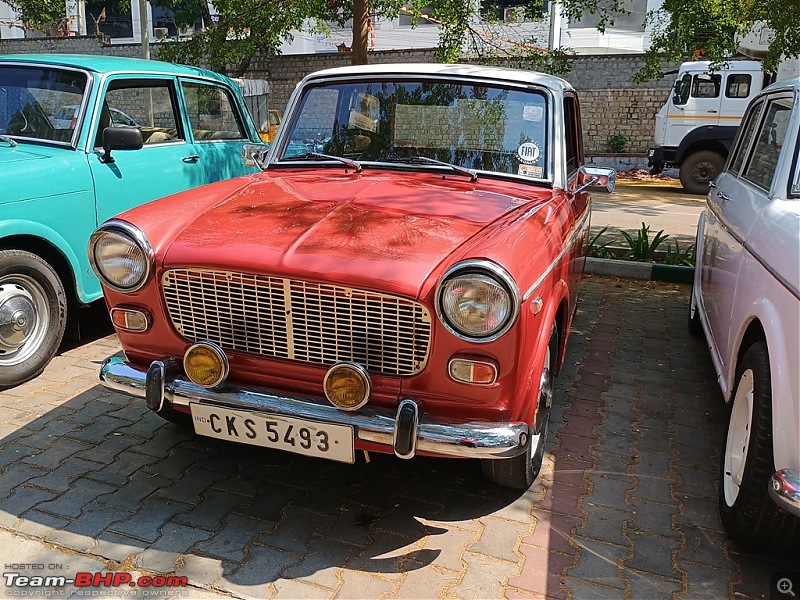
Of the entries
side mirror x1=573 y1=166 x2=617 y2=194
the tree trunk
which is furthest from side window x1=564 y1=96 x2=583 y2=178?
the tree trunk

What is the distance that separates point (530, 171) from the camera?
3.54 meters

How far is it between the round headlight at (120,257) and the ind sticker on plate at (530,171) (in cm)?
184

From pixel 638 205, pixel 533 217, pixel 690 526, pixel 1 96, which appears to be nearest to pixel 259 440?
pixel 533 217

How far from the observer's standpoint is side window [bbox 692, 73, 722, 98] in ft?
45.7

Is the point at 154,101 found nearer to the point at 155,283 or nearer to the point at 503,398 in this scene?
the point at 155,283

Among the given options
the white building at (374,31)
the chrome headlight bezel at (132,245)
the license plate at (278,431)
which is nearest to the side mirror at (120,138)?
the chrome headlight bezel at (132,245)

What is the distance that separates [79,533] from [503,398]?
174 cm

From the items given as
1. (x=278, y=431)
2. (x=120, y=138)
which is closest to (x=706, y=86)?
(x=120, y=138)

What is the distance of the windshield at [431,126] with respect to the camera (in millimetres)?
3580

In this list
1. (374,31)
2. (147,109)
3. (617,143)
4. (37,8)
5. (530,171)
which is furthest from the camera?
(374,31)

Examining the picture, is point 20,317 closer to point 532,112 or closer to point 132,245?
point 132,245

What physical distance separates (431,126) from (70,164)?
7.51 feet

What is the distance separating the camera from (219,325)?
9.02 feet

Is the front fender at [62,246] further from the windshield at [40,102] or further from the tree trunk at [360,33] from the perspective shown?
the tree trunk at [360,33]
